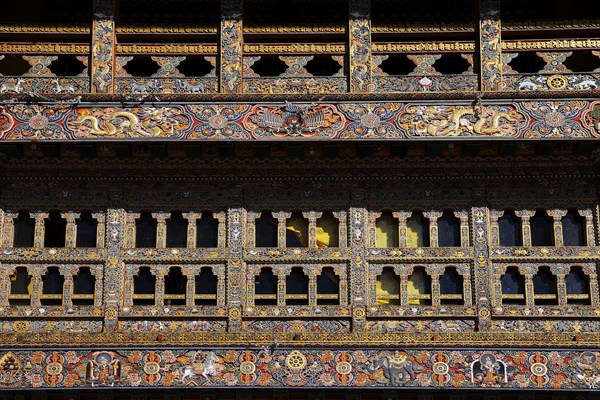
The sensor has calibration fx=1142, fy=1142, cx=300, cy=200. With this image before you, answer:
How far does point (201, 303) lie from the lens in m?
19.1

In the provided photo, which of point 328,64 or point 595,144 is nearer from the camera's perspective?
point 595,144

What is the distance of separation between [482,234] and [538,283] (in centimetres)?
123

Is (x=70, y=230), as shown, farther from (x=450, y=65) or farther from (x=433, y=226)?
(x=450, y=65)

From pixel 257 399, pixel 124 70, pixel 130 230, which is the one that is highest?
pixel 124 70

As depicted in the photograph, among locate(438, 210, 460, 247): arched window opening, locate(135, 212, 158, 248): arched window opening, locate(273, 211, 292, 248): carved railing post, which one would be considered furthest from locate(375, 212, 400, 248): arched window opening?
locate(135, 212, 158, 248): arched window opening

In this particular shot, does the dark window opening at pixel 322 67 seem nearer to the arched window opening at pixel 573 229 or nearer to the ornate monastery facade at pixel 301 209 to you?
the ornate monastery facade at pixel 301 209

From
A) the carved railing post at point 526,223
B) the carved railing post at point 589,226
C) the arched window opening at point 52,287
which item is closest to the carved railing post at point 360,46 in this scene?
the carved railing post at point 526,223

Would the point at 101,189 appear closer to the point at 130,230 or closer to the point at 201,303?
the point at 130,230

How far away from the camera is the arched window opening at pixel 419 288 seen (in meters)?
19.0

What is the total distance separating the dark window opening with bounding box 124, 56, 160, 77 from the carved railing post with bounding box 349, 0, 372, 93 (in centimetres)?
359

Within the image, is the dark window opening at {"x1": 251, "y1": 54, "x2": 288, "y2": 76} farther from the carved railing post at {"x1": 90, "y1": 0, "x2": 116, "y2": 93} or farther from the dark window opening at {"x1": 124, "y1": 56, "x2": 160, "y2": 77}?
the carved railing post at {"x1": 90, "y1": 0, "x2": 116, "y2": 93}

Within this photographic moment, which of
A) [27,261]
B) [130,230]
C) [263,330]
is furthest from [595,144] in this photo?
[27,261]

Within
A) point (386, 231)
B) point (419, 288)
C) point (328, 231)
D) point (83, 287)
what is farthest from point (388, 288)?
point (83, 287)

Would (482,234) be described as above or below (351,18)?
below
